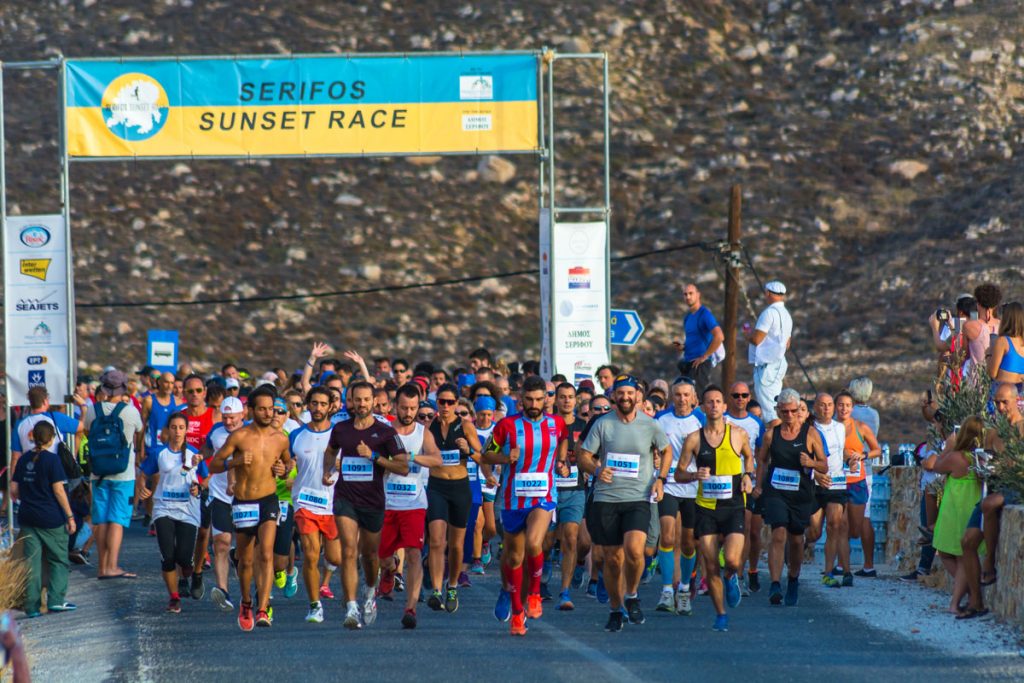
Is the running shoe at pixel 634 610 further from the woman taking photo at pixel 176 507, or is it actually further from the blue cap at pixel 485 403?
the woman taking photo at pixel 176 507

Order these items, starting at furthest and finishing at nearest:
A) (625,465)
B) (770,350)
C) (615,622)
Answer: (770,350) → (625,465) → (615,622)

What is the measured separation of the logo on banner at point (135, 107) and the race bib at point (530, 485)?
11564 millimetres

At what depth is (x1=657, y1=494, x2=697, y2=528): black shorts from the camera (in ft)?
48.6

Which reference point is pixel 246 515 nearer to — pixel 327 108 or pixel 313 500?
pixel 313 500

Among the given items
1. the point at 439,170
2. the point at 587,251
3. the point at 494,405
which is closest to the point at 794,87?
the point at 439,170

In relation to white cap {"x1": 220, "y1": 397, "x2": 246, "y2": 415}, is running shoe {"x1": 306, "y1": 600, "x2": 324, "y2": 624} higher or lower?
lower

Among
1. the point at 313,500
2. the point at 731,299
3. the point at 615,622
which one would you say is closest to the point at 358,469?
the point at 313,500

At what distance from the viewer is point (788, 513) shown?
15641 millimetres

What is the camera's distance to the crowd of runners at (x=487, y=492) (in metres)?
13.6

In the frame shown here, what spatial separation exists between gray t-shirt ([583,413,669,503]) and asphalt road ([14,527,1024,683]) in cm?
107

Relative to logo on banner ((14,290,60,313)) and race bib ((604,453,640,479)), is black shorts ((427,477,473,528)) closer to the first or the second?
race bib ((604,453,640,479))

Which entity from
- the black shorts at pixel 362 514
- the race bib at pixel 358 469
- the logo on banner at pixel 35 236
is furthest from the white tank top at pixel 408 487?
the logo on banner at pixel 35 236

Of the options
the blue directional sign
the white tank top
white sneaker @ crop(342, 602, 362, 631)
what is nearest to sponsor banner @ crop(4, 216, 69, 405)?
the white tank top

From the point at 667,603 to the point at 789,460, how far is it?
1940mm
